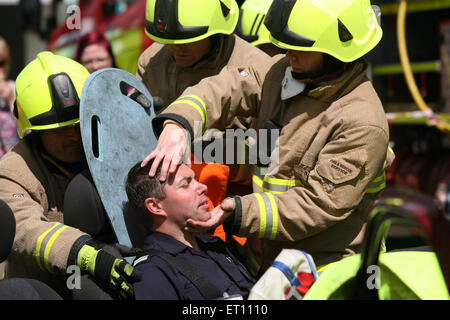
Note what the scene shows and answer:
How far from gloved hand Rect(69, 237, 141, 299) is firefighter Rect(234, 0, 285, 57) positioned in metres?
2.11

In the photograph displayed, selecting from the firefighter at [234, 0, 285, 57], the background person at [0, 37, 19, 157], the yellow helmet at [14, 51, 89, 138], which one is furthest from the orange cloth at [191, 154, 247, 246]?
the background person at [0, 37, 19, 157]

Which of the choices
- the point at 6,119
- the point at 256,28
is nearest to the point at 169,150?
the point at 256,28

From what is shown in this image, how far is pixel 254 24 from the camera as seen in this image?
181 inches

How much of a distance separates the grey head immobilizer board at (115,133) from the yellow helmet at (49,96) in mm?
134

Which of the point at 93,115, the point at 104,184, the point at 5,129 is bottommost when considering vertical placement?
the point at 5,129

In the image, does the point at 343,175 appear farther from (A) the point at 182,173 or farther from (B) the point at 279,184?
(A) the point at 182,173

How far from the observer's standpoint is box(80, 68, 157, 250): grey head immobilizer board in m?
3.05

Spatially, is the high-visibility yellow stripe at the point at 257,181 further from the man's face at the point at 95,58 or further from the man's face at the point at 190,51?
the man's face at the point at 95,58

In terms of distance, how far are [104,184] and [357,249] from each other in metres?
1.18

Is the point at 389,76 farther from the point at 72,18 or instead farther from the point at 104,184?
the point at 104,184

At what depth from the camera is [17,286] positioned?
2215mm

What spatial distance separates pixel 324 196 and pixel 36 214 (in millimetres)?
1230

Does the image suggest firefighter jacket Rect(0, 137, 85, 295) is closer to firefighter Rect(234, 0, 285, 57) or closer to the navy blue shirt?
the navy blue shirt
